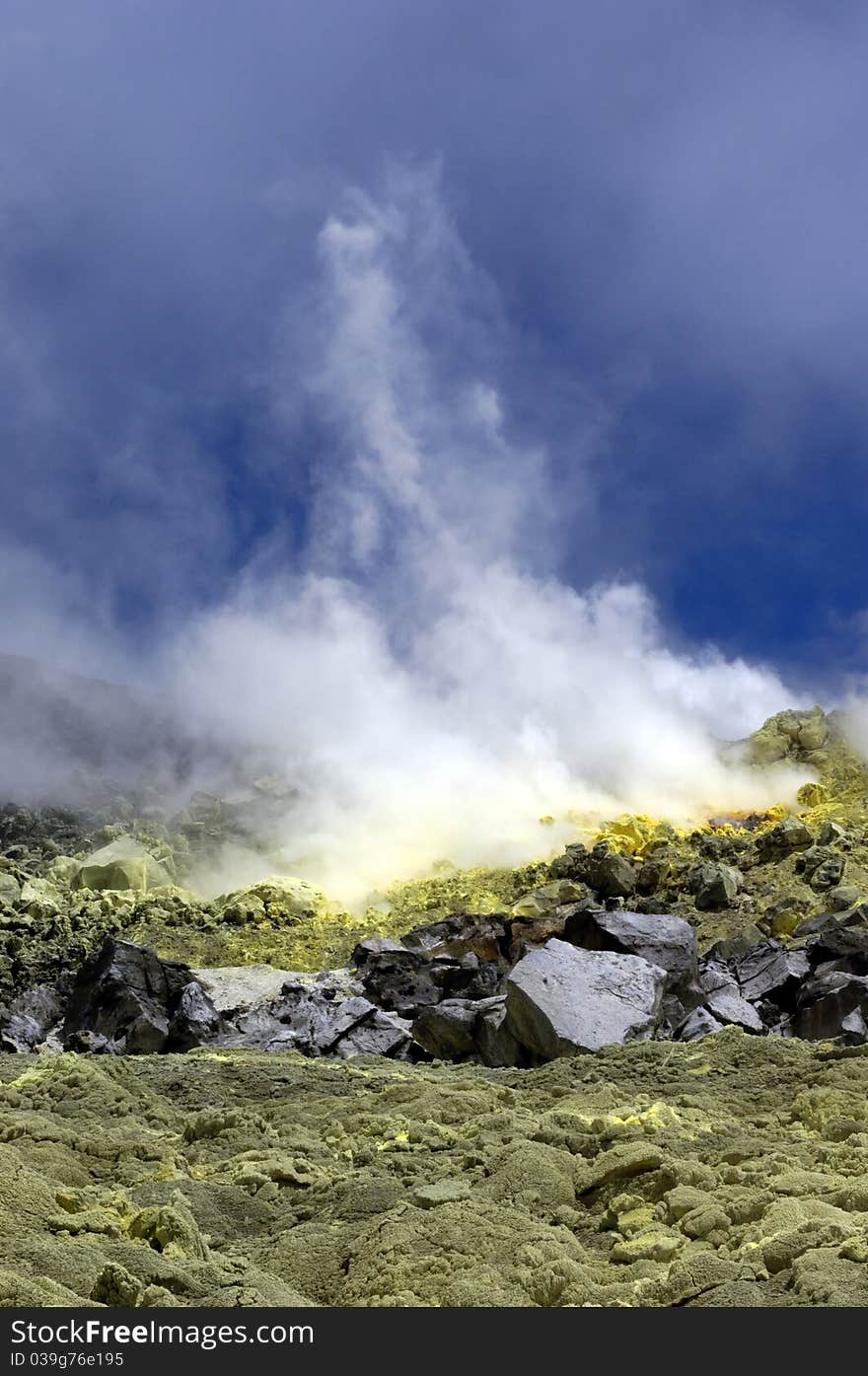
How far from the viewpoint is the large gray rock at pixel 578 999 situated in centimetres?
1350

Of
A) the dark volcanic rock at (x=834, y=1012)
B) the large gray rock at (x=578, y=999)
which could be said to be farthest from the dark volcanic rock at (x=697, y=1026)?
the dark volcanic rock at (x=834, y=1012)

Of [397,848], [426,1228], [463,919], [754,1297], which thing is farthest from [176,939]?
[754,1297]

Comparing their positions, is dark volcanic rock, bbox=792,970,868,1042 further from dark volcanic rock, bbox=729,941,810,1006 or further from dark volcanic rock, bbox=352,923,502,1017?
dark volcanic rock, bbox=352,923,502,1017

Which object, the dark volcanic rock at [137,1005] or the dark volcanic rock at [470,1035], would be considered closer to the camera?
the dark volcanic rock at [470,1035]

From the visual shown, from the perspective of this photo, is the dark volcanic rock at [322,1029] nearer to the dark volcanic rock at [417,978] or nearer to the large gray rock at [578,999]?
the dark volcanic rock at [417,978]

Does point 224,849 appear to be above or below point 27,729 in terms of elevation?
below

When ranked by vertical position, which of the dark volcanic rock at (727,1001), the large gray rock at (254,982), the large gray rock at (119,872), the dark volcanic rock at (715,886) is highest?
the large gray rock at (119,872)

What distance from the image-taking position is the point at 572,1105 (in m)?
9.98

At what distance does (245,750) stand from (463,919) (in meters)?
22.0

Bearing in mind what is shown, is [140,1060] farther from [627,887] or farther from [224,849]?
[224,849]

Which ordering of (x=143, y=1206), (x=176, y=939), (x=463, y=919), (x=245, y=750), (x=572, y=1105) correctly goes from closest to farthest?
(x=143, y=1206) < (x=572, y=1105) < (x=463, y=919) < (x=176, y=939) < (x=245, y=750)

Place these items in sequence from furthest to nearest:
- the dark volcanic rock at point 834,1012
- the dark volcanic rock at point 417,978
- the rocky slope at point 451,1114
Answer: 1. the dark volcanic rock at point 417,978
2. the dark volcanic rock at point 834,1012
3. the rocky slope at point 451,1114

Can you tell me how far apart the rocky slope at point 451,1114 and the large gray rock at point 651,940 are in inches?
2.6

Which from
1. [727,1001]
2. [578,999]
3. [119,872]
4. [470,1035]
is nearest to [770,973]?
[727,1001]
